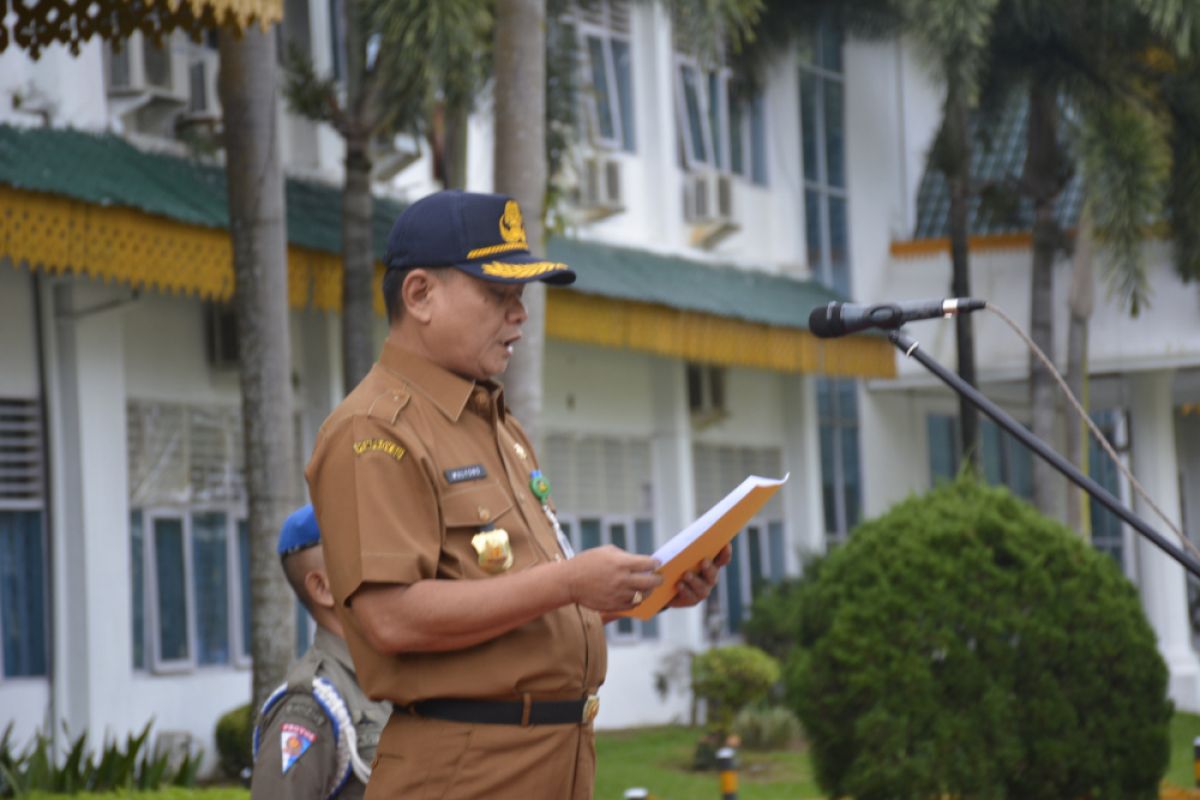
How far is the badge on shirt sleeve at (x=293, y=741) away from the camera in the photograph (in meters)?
4.04

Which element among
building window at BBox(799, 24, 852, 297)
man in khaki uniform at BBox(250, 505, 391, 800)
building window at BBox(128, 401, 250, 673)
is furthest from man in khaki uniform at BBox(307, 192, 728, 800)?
building window at BBox(799, 24, 852, 297)

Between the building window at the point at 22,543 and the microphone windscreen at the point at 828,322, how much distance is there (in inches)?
422

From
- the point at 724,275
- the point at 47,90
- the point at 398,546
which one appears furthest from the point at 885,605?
the point at 724,275

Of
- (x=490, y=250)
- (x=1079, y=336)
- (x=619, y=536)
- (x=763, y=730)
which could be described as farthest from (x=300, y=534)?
(x=1079, y=336)

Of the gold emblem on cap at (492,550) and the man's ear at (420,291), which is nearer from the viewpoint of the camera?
the gold emblem on cap at (492,550)

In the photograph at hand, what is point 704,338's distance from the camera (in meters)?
21.0

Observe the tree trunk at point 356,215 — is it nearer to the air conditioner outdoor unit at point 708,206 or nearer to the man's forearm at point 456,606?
the air conditioner outdoor unit at point 708,206

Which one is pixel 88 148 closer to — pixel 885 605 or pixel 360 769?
pixel 885 605

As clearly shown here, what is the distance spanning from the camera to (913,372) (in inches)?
1011

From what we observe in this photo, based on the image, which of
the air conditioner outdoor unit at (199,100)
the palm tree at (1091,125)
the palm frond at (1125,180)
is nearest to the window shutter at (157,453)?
the air conditioner outdoor unit at (199,100)

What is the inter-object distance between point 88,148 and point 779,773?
765cm

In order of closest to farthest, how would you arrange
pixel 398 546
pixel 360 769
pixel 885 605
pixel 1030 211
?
pixel 398 546 → pixel 360 769 → pixel 885 605 → pixel 1030 211

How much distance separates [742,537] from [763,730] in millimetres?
5732

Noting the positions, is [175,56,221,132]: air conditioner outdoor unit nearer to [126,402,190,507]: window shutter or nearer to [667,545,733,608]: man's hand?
[126,402,190,507]: window shutter
